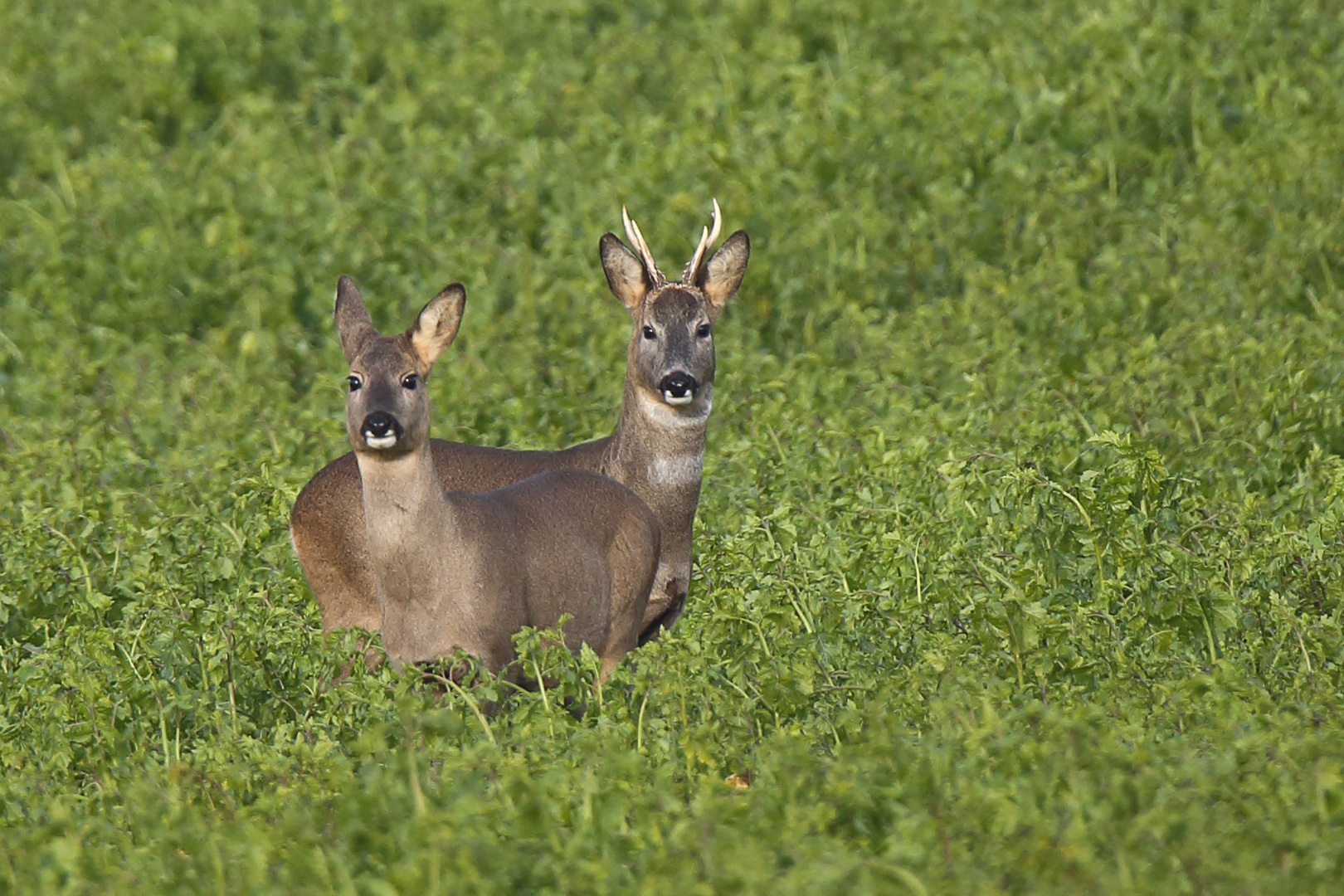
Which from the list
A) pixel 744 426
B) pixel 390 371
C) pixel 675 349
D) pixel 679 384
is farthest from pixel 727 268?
pixel 390 371

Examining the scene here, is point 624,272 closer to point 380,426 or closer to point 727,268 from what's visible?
point 727,268

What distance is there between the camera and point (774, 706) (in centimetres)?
607

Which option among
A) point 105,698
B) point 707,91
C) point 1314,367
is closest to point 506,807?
point 105,698

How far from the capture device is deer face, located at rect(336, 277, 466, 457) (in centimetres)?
656

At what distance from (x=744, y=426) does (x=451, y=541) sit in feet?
11.0

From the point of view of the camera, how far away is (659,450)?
810 centimetres

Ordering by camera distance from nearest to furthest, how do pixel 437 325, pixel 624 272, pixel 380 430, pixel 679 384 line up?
pixel 380 430
pixel 437 325
pixel 679 384
pixel 624 272

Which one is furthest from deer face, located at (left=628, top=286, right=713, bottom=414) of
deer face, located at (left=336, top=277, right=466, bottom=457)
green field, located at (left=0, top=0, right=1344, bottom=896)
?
deer face, located at (left=336, top=277, right=466, bottom=457)

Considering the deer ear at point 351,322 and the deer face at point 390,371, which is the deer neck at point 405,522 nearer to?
the deer face at point 390,371

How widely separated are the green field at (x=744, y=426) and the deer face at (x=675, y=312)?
0.53 meters

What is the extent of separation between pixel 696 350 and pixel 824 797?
3368 millimetres

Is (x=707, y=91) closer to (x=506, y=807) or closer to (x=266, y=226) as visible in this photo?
(x=266, y=226)

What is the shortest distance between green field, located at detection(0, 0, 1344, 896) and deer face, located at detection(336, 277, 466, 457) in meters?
0.64

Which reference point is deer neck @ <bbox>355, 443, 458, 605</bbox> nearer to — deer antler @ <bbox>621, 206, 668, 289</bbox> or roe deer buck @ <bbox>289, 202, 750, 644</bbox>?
roe deer buck @ <bbox>289, 202, 750, 644</bbox>
